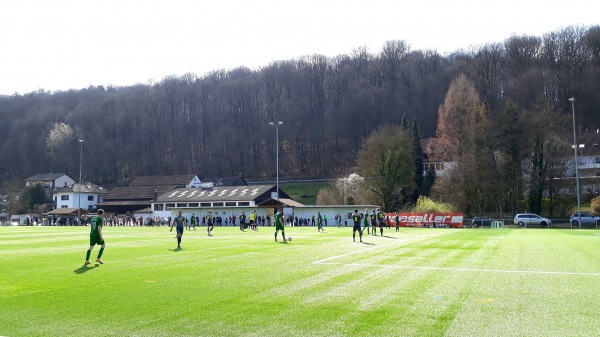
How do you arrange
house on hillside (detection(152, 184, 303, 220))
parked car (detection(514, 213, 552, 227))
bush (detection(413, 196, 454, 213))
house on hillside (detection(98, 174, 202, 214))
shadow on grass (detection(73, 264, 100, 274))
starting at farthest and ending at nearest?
1. house on hillside (detection(98, 174, 202, 214))
2. house on hillside (detection(152, 184, 303, 220))
3. bush (detection(413, 196, 454, 213))
4. parked car (detection(514, 213, 552, 227))
5. shadow on grass (detection(73, 264, 100, 274))

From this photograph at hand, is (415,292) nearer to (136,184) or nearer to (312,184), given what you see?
(312,184)

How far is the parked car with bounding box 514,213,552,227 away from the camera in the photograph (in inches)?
2244

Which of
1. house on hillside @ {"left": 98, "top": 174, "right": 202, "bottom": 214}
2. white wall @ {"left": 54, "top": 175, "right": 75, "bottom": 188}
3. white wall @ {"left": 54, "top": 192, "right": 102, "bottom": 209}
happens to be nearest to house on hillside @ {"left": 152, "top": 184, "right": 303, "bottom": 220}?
house on hillside @ {"left": 98, "top": 174, "right": 202, "bottom": 214}

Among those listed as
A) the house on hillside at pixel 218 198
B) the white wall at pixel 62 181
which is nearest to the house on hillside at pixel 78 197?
the white wall at pixel 62 181

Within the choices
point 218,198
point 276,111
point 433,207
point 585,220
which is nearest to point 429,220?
point 433,207

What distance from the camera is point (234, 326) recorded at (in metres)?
8.12

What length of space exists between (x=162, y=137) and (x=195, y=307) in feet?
468

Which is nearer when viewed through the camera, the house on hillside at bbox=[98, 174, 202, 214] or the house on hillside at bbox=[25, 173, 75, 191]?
the house on hillside at bbox=[98, 174, 202, 214]

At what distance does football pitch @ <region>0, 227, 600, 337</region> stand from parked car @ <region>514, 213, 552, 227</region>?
4244 cm

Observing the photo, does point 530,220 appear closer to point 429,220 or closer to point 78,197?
point 429,220

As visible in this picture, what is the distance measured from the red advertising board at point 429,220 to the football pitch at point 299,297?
39.5 metres

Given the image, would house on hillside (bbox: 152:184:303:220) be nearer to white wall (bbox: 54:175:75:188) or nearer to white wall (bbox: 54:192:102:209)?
white wall (bbox: 54:192:102:209)

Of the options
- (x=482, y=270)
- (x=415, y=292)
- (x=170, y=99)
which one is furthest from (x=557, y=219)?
(x=170, y=99)

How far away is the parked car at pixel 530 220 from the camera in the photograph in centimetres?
5699
